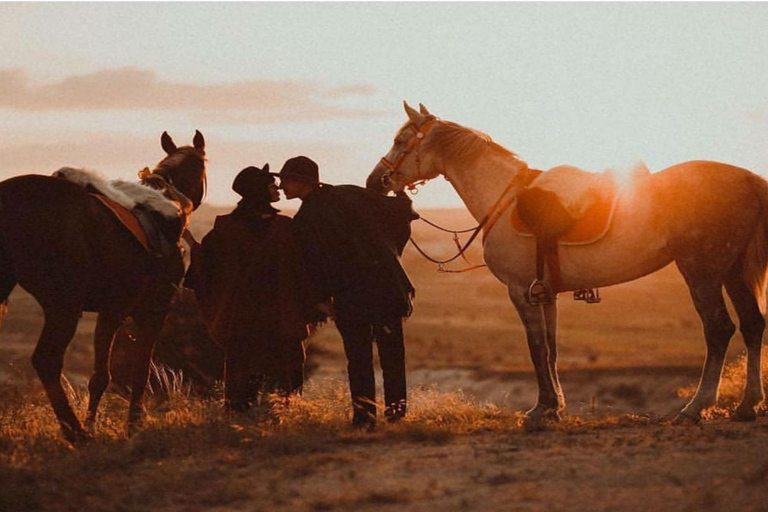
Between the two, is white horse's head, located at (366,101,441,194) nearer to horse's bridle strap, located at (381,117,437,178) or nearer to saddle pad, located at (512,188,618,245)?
horse's bridle strap, located at (381,117,437,178)

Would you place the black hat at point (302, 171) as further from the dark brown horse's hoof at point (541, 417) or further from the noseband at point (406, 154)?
the dark brown horse's hoof at point (541, 417)

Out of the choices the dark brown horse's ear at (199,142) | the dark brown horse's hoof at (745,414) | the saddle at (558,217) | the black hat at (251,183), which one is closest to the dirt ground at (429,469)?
the dark brown horse's hoof at (745,414)

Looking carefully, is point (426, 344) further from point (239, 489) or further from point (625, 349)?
point (239, 489)

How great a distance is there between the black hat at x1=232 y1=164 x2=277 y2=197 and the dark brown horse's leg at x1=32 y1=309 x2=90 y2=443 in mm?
1809

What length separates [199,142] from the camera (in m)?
10.7

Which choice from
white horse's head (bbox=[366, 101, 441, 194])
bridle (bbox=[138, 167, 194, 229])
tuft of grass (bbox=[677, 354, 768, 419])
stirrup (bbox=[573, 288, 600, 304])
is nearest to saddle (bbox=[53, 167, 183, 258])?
bridle (bbox=[138, 167, 194, 229])

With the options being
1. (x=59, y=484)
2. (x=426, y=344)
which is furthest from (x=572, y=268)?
(x=426, y=344)

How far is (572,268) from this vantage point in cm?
960

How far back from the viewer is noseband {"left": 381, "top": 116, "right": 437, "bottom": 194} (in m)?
10.4

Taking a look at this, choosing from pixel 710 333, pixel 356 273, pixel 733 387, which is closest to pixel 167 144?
pixel 356 273

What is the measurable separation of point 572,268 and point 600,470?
9.82 feet

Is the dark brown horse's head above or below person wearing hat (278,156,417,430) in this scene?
above

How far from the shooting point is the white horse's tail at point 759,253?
9328mm

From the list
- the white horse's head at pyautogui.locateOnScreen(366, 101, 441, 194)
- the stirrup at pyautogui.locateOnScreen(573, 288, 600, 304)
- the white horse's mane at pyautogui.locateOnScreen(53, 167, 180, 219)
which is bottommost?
the stirrup at pyautogui.locateOnScreen(573, 288, 600, 304)
